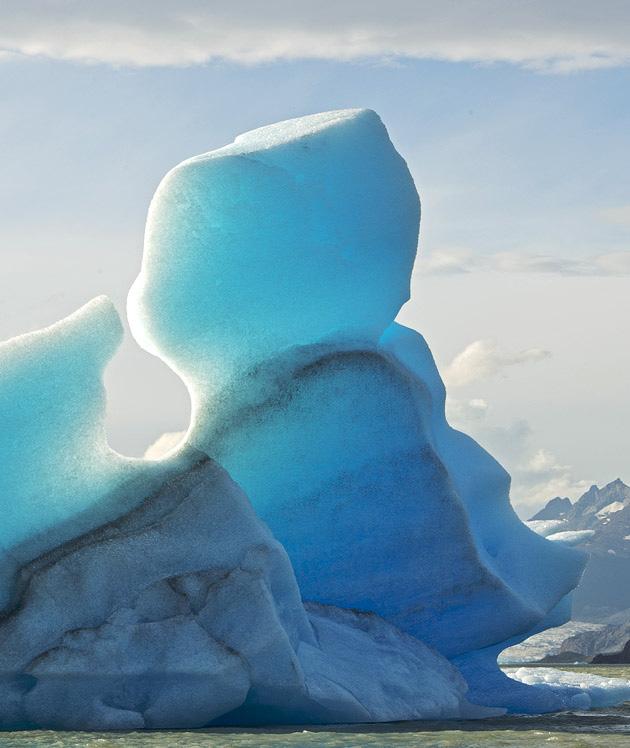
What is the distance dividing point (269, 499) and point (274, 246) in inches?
102

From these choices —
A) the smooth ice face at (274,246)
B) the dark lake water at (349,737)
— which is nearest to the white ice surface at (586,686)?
the dark lake water at (349,737)

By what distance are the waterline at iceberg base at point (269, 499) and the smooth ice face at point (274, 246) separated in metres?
0.02

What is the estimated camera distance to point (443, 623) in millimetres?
14562

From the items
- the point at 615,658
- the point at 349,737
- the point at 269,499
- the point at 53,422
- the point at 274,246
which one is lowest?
the point at 615,658

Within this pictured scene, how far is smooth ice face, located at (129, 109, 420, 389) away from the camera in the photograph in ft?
42.1

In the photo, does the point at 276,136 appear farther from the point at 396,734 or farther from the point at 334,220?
the point at 396,734

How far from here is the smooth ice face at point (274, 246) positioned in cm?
1284

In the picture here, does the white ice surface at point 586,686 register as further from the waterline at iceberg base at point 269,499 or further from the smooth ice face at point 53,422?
the smooth ice face at point 53,422

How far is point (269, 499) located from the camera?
44.5 feet

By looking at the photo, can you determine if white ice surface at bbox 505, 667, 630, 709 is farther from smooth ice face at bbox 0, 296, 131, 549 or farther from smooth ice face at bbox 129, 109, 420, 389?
smooth ice face at bbox 0, 296, 131, 549

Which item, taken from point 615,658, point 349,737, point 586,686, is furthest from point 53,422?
point 615,658

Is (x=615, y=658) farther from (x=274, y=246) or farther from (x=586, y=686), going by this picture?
(x=274, y=246)

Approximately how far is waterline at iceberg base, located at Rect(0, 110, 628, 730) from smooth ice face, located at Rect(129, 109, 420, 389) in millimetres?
22

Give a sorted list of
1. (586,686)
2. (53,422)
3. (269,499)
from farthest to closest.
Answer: (586,686) < (269,499) < (53,422)
